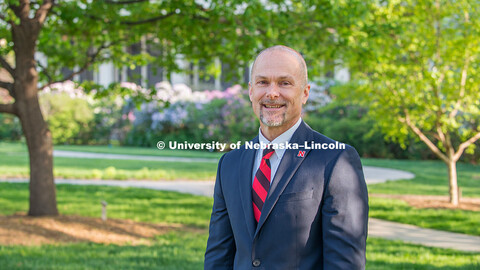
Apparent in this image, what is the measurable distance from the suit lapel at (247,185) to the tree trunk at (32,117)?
6.14 m

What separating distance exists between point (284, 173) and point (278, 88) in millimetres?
341

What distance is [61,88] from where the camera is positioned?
3066 centimetres

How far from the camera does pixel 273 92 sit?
209 centimetres

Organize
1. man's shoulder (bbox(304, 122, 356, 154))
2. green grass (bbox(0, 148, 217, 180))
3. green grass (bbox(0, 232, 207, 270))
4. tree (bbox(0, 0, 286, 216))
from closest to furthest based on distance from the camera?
man's shoulder (bbox(304, 122, 356, 154)) < green grass (bbox(0, 232, 207, 270)) < tree (bbox(0, 0, 286, 216)) < green grass (bbox(0, 148, 217, 180))

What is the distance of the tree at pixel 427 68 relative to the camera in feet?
31.3

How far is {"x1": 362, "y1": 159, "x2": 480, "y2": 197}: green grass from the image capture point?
1212 centimetres

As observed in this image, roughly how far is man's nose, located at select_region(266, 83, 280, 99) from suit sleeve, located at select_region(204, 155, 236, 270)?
0.51 meters

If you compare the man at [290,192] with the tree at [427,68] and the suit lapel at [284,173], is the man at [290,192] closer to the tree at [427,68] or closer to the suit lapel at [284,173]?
the suit lapel at [284,173]

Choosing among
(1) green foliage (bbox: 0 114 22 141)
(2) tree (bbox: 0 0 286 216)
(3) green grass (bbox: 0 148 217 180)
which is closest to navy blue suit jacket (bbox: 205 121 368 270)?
(2) tree (bbox: 0 0 286 216)

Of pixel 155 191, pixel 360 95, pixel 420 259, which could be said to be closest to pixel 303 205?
pixel 420 259

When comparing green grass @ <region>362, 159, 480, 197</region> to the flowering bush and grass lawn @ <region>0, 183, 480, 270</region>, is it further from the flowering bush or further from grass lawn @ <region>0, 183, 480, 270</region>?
the flowering bush

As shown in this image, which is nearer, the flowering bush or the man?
the man

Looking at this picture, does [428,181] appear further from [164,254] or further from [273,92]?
[273,92]

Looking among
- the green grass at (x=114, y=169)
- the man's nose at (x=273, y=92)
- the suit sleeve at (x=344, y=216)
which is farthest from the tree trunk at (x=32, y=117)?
the green grass at (x=114, y=169)
